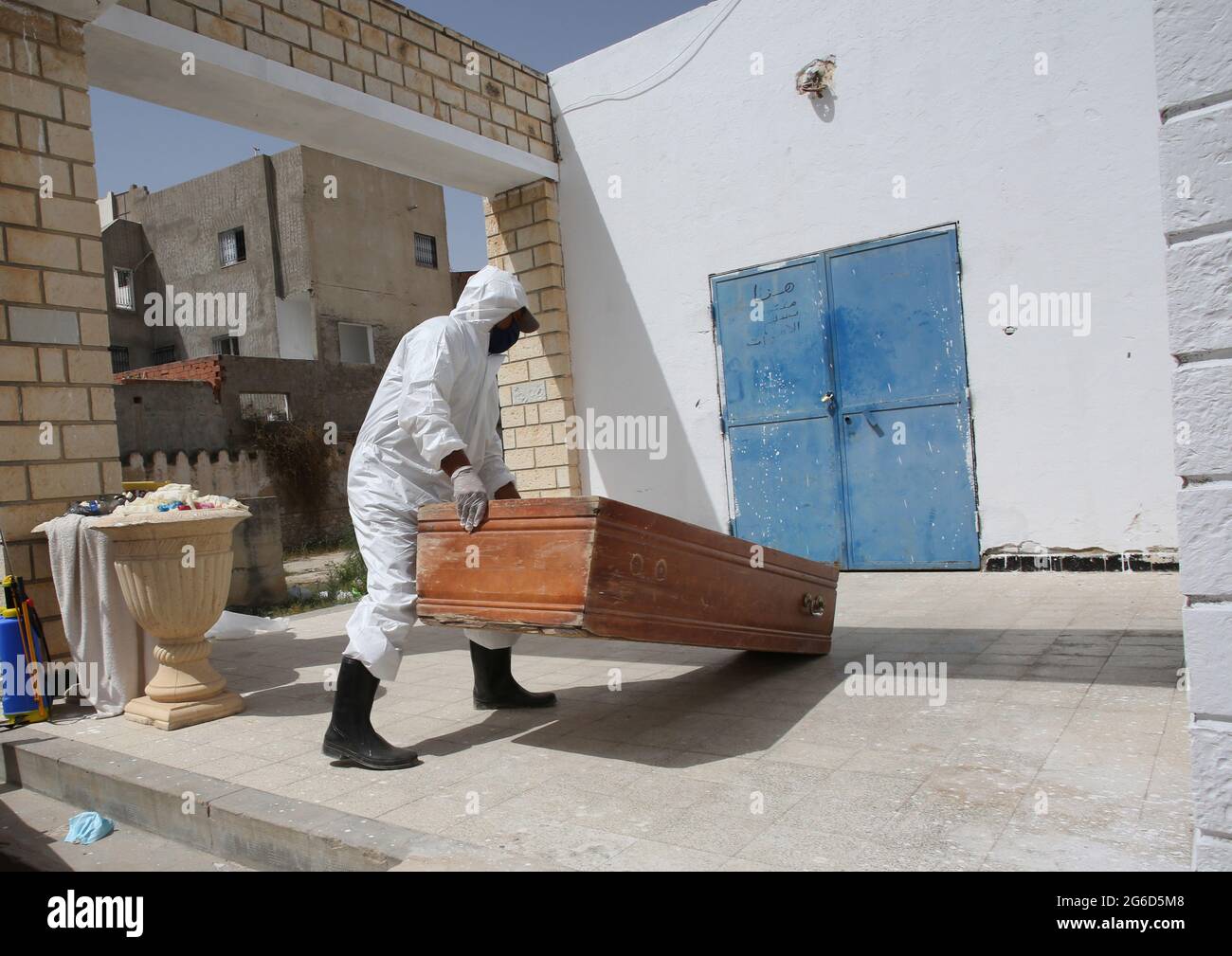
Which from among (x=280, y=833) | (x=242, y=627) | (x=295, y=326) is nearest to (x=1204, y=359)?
(x=280, y=833)

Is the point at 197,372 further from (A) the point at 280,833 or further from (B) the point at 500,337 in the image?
(A) the point at 280,833

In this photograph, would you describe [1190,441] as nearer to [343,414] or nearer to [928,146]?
[928,146]

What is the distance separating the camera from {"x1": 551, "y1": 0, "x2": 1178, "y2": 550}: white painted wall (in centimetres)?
550

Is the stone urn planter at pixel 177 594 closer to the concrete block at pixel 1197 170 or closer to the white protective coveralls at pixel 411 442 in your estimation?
the white protective coveralls at pixel 411 442

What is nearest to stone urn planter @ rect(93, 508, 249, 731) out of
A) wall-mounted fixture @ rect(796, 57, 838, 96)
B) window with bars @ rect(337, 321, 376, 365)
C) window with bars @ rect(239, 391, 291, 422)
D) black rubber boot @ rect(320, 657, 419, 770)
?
black rubber boot @ rect(320, 657, 419, 770)

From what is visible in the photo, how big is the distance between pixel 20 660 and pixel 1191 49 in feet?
15.7

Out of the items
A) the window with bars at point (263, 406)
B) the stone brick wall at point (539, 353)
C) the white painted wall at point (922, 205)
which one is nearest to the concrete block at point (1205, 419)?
the white painted wall at point (922, 205)

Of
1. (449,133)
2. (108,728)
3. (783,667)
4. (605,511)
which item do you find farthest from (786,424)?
(108,728)

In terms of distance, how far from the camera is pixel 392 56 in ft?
21.8

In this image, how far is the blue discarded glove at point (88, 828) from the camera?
3.09 m

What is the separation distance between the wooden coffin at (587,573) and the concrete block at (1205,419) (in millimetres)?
1492

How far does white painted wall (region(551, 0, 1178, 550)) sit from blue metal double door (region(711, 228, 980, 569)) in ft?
0.57
